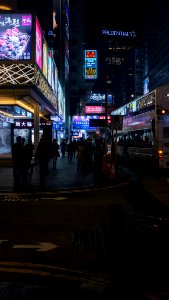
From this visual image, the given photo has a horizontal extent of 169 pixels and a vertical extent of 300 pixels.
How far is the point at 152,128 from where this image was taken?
21.1 meters

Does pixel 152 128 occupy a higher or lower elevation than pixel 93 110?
lower

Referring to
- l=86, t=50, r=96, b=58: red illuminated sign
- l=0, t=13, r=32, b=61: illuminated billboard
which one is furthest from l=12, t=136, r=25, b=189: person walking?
l=86, t=50, r=96, b=58: red illuminated sign

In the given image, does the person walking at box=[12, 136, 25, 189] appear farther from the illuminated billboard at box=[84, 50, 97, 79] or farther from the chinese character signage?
the illuminated billboard at box=[84, 50, 97, 79]

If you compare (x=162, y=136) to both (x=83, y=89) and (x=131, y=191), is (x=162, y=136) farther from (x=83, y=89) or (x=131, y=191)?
(x=83, y=89)

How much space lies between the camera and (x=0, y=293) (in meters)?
4.63

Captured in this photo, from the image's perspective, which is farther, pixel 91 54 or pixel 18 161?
pixel 91 54

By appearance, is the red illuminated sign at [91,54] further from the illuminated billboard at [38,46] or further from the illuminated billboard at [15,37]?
the illuminated billboard at [15,37]

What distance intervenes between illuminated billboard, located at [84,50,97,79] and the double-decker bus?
113 feet

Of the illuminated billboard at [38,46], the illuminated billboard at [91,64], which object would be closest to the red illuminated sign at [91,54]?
the illuminated billboard at [91,64]

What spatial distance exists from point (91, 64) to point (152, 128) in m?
41.5

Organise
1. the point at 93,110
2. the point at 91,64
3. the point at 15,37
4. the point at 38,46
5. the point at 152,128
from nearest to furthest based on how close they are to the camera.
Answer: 1. the point at 152,128
2. the point at 15,37
3. the point at 38,46
4. the point at 91,64
5. the point at 93,110

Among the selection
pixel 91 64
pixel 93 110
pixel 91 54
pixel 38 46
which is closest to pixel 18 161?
pixel 38 46

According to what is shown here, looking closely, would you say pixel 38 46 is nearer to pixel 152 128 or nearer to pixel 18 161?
pixel 152 128

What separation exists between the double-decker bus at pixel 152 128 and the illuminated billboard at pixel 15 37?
726cm
